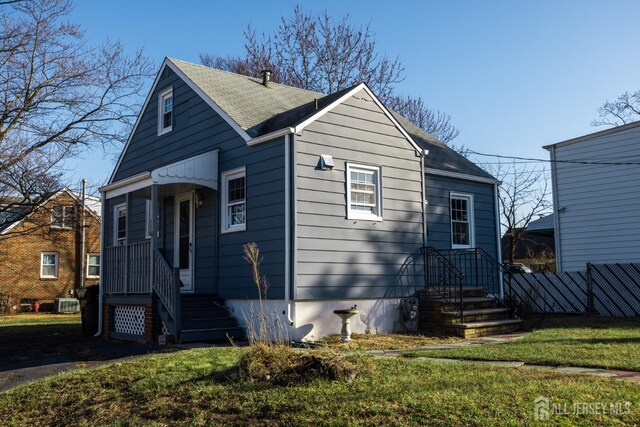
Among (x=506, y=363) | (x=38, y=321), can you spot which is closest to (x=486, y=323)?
(x=506, y=363)

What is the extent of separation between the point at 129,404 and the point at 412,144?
8733 mm

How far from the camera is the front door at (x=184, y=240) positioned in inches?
536

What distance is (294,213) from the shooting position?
1094 centimetres

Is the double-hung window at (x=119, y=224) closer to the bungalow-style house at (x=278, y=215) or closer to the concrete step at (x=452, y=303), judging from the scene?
the bungalow-style house at (x=278, y=215)

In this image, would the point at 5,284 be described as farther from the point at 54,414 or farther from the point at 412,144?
the point at 54,414

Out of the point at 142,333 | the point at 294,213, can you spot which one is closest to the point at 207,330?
the point at 142,333

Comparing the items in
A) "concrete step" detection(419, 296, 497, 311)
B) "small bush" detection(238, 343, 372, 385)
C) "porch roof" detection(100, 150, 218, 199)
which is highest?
"porch roof" detection(100, 150, 218, 199)

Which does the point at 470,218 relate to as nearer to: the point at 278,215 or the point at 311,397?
the point at 278,215

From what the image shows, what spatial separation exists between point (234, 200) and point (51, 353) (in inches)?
174

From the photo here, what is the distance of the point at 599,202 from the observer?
19.0m

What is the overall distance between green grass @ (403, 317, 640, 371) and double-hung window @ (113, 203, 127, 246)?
399 inches

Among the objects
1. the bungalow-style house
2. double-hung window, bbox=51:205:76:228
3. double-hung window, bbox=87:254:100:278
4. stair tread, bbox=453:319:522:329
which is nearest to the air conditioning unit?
double-hung window, bbox=87:254:100:278

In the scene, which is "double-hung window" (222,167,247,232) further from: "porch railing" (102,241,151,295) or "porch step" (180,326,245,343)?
"porch step" (180,326,245,343)

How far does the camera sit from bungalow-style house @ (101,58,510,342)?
11148 mm
